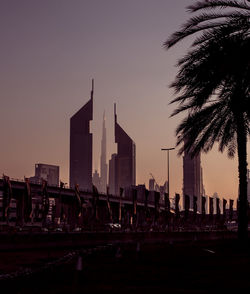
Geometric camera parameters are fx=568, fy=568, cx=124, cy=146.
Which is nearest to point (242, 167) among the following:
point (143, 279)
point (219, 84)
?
point (219, 84)

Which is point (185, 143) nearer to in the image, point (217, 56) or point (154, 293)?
point (217, 56)

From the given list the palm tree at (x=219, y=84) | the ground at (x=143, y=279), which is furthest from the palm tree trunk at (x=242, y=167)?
the ground at (x=143, y=279)

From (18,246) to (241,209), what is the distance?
1794 centimetres

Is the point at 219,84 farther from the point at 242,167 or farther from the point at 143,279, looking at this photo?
the point at 143,279

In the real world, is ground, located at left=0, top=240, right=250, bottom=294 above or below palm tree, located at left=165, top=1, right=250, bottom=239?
below

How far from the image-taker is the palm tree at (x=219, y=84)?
23.0 m

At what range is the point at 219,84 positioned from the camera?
87.2ft

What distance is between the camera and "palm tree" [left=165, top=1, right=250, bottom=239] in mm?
22984

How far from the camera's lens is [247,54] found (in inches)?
858

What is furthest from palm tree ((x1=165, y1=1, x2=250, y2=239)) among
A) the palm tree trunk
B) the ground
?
the ground

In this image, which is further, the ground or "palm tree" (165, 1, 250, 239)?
"palm tree" (165, 1, 250, 239)

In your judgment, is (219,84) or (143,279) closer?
(143,279)

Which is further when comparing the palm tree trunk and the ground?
the palm tree trunk

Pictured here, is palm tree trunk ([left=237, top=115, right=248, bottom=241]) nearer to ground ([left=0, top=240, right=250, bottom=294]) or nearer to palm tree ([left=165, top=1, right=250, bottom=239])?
palm tree ([left=165, top=1, right=250, bottom=239])
